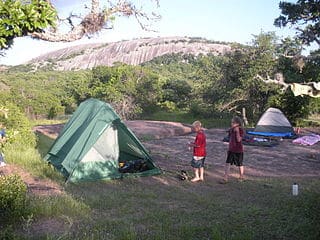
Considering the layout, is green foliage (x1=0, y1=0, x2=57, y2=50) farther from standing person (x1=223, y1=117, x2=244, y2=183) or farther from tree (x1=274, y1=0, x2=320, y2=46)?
tree (x1=274, y1=0, x2=320, y2=46)

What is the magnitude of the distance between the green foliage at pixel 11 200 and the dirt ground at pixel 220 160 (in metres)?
1.37

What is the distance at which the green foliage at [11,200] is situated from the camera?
→ 5.41 metres

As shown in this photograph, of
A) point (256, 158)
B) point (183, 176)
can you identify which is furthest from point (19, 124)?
point (256, 158)

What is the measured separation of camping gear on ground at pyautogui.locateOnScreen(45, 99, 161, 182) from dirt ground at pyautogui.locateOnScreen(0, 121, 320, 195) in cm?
66

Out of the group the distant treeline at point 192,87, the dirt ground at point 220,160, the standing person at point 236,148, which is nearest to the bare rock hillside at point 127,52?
the distant treeline at point 192,87

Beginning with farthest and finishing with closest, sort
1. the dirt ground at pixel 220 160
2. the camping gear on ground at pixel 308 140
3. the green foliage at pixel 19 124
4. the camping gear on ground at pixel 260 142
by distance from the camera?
the camping gear on ground at pixel 308 140 < the camping gear on ground at pixel 260 142 < the green foliage at pixel 19 124 < the dirt ground at pixel 220 160

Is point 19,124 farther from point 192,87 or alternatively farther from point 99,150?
point 192,87

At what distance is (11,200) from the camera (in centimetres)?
547

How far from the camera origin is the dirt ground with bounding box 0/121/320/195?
28.8ft

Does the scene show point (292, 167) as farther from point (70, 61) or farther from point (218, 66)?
point (70, 61)

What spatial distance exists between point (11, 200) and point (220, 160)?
686cm

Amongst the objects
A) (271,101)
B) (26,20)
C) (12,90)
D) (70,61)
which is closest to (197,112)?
(271,101)

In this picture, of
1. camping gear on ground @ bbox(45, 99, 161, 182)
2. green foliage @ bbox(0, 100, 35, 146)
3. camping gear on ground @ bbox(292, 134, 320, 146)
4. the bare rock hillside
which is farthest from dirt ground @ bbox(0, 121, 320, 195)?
the bare rock hillside

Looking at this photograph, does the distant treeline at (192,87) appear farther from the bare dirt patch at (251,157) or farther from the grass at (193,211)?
the bare dirt patch at (251,157)
